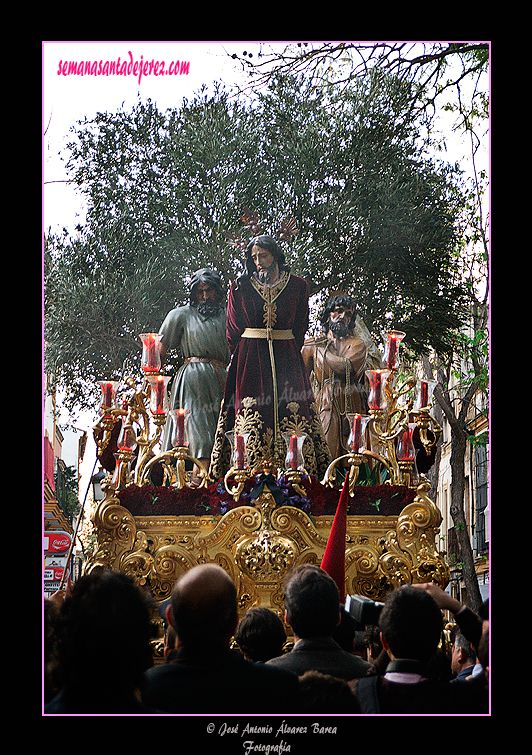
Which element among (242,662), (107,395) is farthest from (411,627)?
(107,395)

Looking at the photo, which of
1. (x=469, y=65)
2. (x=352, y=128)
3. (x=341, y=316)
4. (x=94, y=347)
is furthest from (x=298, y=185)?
(x=94, y=347)

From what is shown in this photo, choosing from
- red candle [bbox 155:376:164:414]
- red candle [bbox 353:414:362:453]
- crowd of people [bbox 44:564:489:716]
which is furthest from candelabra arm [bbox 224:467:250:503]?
crowd of people [bbox 44:564:489:716]

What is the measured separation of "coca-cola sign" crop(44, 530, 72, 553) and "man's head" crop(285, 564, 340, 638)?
6.14ft

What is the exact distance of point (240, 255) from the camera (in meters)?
6.66

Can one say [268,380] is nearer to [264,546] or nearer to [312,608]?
[264,546]

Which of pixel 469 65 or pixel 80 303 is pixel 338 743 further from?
pixel 469 65

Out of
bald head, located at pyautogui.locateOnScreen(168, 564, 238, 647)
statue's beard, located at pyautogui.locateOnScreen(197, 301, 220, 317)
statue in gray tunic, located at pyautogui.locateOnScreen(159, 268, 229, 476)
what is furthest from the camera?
statue's beard, located at pyautogui.locateOnScreen(197, 301, 220, 317)

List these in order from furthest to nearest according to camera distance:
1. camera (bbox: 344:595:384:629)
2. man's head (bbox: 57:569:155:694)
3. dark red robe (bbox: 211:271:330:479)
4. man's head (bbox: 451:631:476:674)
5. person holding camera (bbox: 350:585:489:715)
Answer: dark red robe (bbox: 211:271:330:479), man's head (bbox: 451:631:476:674), camera (bbox: 344:595:384:629), person holding camera (bbox: 350:585:489:715), man's head (bbox: 57:569:155:694)

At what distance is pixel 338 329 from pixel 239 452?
1.23 metres

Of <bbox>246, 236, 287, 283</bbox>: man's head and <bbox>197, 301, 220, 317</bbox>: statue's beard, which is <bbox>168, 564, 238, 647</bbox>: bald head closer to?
<bbox>197, 301, 220, 317</bbox>: statue's beard

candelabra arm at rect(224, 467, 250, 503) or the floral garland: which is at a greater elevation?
candelabra arm at rect(224, 467, 250, 503)

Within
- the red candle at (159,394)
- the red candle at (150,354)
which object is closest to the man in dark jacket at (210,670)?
the red candle at (159,394)

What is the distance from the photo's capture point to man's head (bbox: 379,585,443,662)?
4.00 m

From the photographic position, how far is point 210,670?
3762 mm
